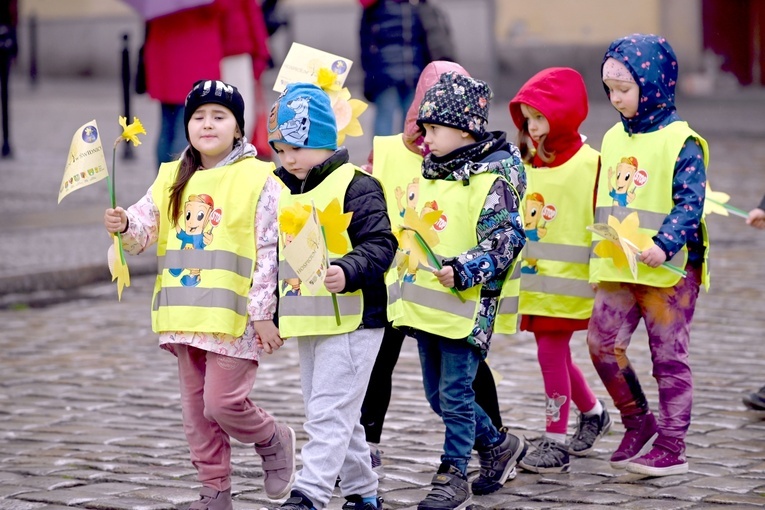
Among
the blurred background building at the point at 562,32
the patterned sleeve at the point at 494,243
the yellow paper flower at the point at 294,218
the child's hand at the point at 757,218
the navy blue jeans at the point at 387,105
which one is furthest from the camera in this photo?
the blurred background building at the point at 562,32

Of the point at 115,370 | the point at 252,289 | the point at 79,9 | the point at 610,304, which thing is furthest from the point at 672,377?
the point at 79,9

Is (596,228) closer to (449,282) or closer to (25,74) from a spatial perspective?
(449,282)

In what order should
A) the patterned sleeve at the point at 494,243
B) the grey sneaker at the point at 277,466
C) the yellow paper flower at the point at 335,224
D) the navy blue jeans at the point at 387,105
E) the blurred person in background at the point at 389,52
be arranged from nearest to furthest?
1. the yellow paper flower at the point at 335,224
2. the patterned sleeve at the point at 494,243
3. the grey sneaker at the point at 277,466
4. the blurred person in background at the point at 389,52
5. the navy blue jeans at the point at 387,105

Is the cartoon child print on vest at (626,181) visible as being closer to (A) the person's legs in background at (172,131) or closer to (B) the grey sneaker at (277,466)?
(B) the grey sneaker at (277,466)

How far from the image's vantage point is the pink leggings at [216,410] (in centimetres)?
428

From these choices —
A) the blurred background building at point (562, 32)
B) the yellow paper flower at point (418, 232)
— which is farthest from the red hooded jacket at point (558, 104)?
the blurred background building at point (562, 32)

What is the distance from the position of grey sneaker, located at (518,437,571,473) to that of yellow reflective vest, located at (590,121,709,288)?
0.64 meters

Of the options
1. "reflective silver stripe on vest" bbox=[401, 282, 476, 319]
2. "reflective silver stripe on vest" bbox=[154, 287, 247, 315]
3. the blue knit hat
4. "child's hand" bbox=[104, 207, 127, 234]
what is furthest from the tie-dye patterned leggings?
"child's hand" bbox=[104, 207, 127, 234]

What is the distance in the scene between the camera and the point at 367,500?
4.34 m

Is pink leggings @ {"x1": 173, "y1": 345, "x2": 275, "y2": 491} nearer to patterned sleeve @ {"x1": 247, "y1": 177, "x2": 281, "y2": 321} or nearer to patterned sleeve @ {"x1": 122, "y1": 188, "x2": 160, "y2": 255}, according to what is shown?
patterned sleeve @ {"x1": 247, "y1": 177, "x2": 281, "y2": 321}

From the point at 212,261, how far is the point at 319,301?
1.27 ft

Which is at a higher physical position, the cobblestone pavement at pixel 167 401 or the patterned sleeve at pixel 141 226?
the patterned sleeve at pixel 141 226

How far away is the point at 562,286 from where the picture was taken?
16.4ft

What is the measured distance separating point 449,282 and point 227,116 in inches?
35.5
